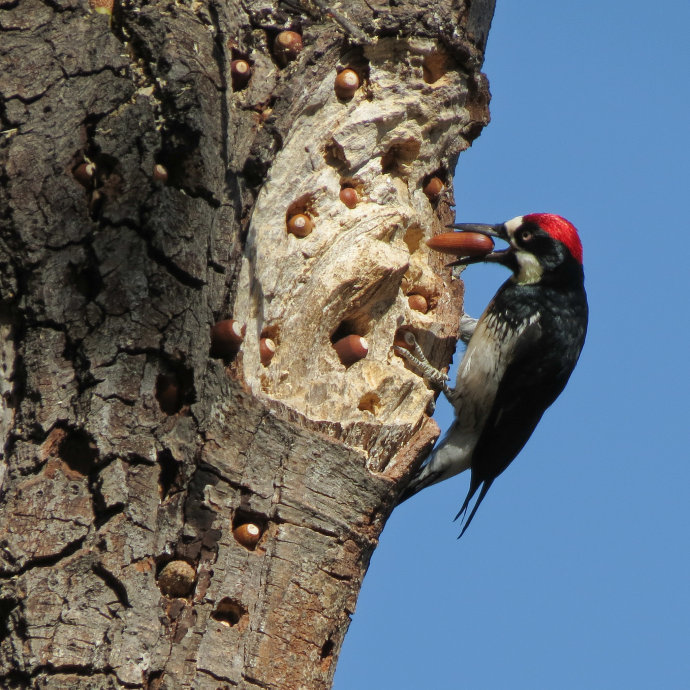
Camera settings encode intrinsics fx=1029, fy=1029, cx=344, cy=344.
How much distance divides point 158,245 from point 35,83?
549mm

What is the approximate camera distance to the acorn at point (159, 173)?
105 inches

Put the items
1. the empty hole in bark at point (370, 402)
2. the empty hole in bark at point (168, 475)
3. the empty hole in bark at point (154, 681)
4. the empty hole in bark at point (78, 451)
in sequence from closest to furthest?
the empty hole in bark at point (154, 681)
the empty hole in bark at point (78, 451)
the empty hole in bark at point (168, 475)
the empty hole in bark at point (370, 402)

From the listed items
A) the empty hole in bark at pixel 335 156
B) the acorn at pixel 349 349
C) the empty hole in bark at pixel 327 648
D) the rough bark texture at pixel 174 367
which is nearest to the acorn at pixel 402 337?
the acorn at pixel 349 349

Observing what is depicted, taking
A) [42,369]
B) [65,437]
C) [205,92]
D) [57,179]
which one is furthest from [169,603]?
[205,92]

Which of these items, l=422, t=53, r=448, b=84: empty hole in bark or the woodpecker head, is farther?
the woodpecker head

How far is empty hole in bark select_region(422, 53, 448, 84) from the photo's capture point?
3662 millimetres

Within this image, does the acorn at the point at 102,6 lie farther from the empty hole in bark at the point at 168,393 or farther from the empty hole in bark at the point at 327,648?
the empty hole in bark at the point at 327,648

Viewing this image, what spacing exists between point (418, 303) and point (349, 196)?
1.69 ft

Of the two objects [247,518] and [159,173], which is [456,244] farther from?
[247,518]

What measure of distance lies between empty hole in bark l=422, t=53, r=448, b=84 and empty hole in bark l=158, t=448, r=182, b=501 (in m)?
1.85

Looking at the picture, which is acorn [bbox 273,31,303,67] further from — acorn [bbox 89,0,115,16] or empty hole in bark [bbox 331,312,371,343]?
empty hole in bark [bbox 331,312,371,343]

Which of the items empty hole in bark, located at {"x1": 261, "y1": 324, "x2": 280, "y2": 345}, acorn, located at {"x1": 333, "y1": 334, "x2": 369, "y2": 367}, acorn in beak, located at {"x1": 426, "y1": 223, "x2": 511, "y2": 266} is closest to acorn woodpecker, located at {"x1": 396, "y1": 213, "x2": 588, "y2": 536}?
acorn in beak, located at {"x1": 426, "y1": 223, "x2": 511, "y2": 266}

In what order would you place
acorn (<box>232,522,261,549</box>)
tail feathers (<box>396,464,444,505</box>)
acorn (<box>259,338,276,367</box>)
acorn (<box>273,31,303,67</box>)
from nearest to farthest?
acorn (<box>232,522,261,549</box>)
acorn (<box>259,338,276,367</box>)
acorn (<box>273,31,303,67</box>)
tail feathers (<box>396,464,444,505</box>)

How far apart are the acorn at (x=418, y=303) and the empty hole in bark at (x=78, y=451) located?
1.63m
